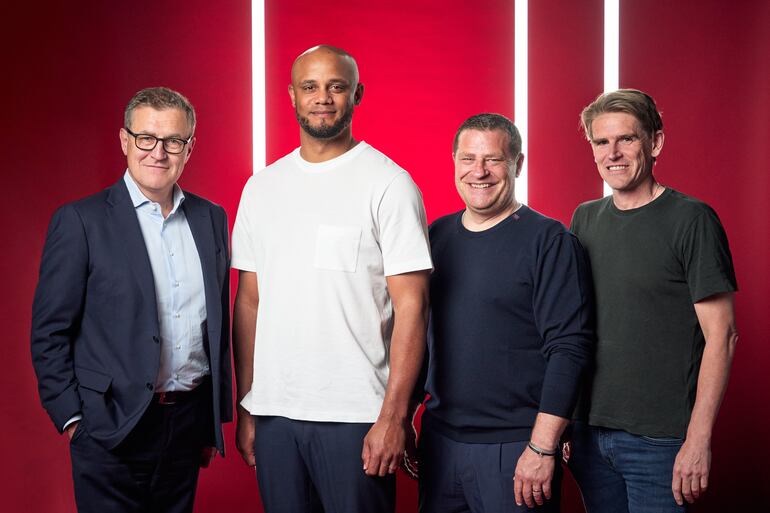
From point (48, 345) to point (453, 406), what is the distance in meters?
0.99

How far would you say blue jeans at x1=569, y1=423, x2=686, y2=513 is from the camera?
1.85 metres

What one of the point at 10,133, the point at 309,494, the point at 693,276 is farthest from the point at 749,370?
the point at 10,133

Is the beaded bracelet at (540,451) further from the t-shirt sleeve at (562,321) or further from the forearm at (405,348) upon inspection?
the forearm at (405,348)

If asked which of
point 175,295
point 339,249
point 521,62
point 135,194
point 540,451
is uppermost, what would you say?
point 521,62

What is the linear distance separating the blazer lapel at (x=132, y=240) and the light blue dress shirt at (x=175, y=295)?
1.1 inches

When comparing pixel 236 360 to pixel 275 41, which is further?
pixel 275 41

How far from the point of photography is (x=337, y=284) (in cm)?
188

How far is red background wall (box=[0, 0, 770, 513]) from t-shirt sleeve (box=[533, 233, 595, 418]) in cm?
137

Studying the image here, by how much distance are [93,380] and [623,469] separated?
1295 mm

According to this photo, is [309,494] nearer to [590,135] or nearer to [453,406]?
[453,406]

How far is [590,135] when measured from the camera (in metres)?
2.06

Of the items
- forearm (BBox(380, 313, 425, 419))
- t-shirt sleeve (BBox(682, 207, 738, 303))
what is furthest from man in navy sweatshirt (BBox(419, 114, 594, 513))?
t-shirt sleeve (BBox(682, 207, 738, 303))

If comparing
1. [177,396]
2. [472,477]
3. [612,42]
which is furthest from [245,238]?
[612,42]

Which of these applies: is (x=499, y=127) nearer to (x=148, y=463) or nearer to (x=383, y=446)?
(x=383, y=446)
